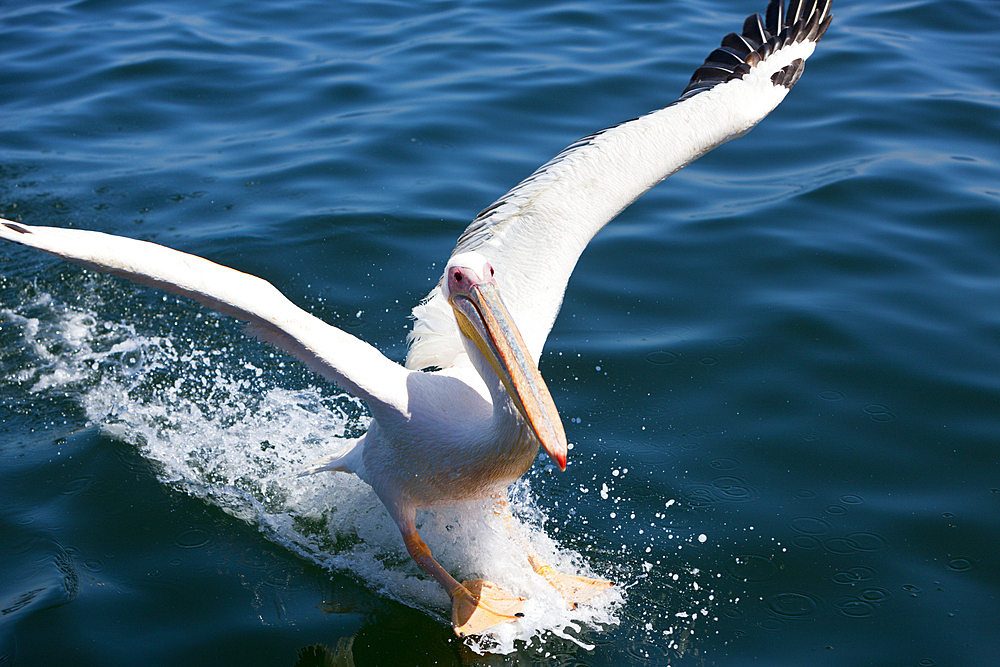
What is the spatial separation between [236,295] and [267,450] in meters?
1.80

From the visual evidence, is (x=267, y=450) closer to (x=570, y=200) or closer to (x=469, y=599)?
(x=469, y=599)

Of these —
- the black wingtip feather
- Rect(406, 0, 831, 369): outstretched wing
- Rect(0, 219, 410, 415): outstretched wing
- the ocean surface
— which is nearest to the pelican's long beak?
Rect(0, 219, 410, 415): outstretched wing

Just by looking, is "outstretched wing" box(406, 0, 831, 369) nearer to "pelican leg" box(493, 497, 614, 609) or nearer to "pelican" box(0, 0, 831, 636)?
"pelican" box(0, 0, 831, 636)

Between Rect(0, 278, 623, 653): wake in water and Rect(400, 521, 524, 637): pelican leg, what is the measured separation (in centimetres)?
7

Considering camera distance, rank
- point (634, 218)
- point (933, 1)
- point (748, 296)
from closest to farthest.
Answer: point (748, 296), point (634, 218), point (933, 1)

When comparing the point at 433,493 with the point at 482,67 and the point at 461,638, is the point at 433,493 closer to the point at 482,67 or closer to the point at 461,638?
the point at 461,638

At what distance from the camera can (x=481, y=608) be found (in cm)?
400

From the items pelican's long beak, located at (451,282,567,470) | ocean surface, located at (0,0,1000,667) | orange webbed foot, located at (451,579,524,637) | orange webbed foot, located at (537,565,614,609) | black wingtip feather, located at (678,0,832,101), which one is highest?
black wingtip feather, located at (678,0,832,101)

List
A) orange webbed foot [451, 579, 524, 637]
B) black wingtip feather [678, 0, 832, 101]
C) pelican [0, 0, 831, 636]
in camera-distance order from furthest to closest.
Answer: black wingtip feather [678, 0, 832, 101], orange webbed foot [451, 579, 524, 637], pelican [0, 0, 831, 636]

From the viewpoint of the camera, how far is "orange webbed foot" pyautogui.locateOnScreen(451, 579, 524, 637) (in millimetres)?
3904

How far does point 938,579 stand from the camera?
4156mm

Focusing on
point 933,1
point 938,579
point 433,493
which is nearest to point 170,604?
point 433,493

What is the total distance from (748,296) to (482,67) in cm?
519

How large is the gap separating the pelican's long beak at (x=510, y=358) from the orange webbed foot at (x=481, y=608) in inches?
41.0
